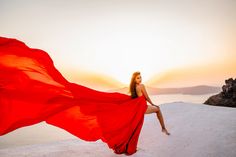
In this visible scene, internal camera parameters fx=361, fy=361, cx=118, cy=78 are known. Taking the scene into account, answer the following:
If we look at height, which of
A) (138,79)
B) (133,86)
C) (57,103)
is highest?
(138,79)

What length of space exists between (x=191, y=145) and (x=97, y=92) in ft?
7.30

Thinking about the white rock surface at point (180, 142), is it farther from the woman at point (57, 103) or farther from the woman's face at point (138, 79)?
the woman's face at point (138, 79)

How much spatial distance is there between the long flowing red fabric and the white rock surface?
26.0 inches

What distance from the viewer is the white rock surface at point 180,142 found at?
7.09 m

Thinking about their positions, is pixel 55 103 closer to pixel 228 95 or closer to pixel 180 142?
pixel 180 142

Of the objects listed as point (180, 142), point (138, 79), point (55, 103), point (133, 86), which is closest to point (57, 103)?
point (55, 103)

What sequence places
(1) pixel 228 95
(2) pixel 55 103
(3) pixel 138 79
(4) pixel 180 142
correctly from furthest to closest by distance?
(1) pixel 228 95
(4) pixel 180 142
(3) pixel 138 79
(2) pixel 55 103

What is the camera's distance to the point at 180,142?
7723mm

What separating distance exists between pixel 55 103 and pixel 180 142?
2883 mm

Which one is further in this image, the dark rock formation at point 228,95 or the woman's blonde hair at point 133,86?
the dark rock formation at point 228,95

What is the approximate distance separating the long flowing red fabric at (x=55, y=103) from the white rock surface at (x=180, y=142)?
661mm

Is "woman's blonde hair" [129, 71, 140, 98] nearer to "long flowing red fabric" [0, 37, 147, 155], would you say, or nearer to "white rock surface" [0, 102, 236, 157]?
"long flowing red fabric" [0, 37, 147, 155]

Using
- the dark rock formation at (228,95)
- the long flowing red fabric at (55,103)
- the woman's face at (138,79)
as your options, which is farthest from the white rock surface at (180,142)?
the dark rock formation at (228,95)

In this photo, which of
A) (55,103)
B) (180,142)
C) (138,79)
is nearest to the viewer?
(55,103)
